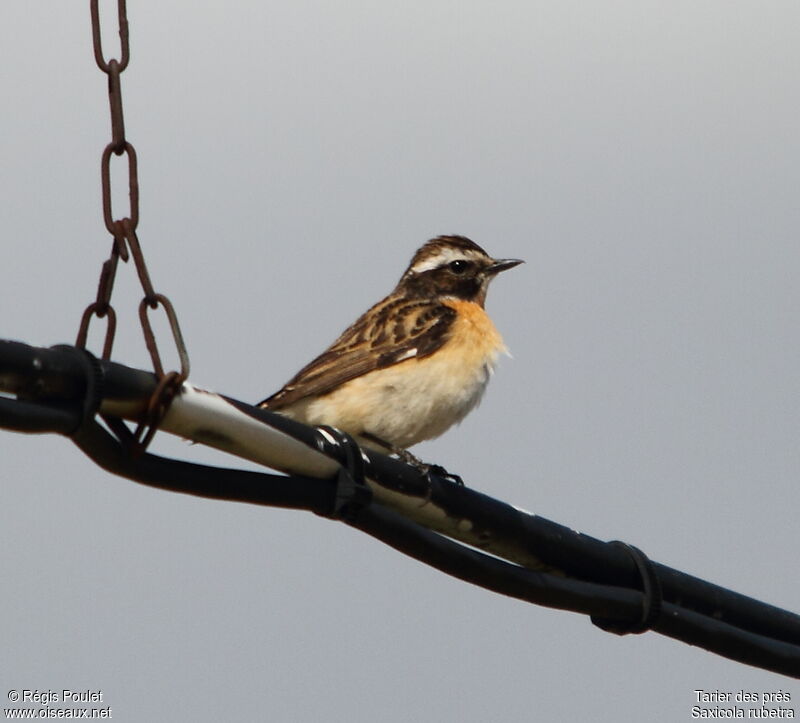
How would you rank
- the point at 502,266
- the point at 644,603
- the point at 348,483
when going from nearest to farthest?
the point at 348,483, the point at 644,603, the point at 502,266

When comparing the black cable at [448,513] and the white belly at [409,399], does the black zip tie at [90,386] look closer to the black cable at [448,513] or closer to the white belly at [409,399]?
the black cable at [448,513]

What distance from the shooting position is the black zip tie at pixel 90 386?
488cm

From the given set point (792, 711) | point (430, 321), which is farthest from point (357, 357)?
point (792, 711)

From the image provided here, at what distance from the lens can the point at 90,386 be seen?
4.88 meters

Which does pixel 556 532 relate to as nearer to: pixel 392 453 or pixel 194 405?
pixel 194 405

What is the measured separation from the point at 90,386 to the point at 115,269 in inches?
27.3

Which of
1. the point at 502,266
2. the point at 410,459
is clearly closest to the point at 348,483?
the point at 410,459

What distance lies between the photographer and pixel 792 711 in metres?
7.77

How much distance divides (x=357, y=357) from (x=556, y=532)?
13.2ft

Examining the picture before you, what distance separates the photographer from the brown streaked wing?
10.2m

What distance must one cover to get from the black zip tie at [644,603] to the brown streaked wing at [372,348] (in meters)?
3.62

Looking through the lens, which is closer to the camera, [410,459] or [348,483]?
[348,483]

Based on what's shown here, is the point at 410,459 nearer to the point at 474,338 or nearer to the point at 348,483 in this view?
the point at 474,338

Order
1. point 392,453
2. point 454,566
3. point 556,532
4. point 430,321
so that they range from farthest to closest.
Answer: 1. point 430,321
2. point 392,453
3. point 556,532
4. point 454,566
